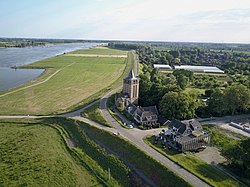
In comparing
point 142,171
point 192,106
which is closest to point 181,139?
point 142,171

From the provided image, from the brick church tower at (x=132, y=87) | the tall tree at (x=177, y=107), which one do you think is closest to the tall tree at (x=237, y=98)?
the tall tree at (x=177, y=107)

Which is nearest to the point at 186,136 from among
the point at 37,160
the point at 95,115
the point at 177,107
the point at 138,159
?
the point at 138,159

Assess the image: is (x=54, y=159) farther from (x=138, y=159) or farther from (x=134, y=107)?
(x=134, y=107)

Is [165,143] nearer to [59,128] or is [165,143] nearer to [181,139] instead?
[181,139]

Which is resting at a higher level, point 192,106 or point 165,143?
point 192,106

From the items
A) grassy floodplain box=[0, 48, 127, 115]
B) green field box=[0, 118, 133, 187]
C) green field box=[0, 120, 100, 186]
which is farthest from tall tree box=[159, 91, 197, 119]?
grassy floodplain box=[0, 48, 127, 115]

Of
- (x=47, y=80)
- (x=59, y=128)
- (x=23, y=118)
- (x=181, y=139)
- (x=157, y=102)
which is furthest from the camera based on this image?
(x=47, y=80)
